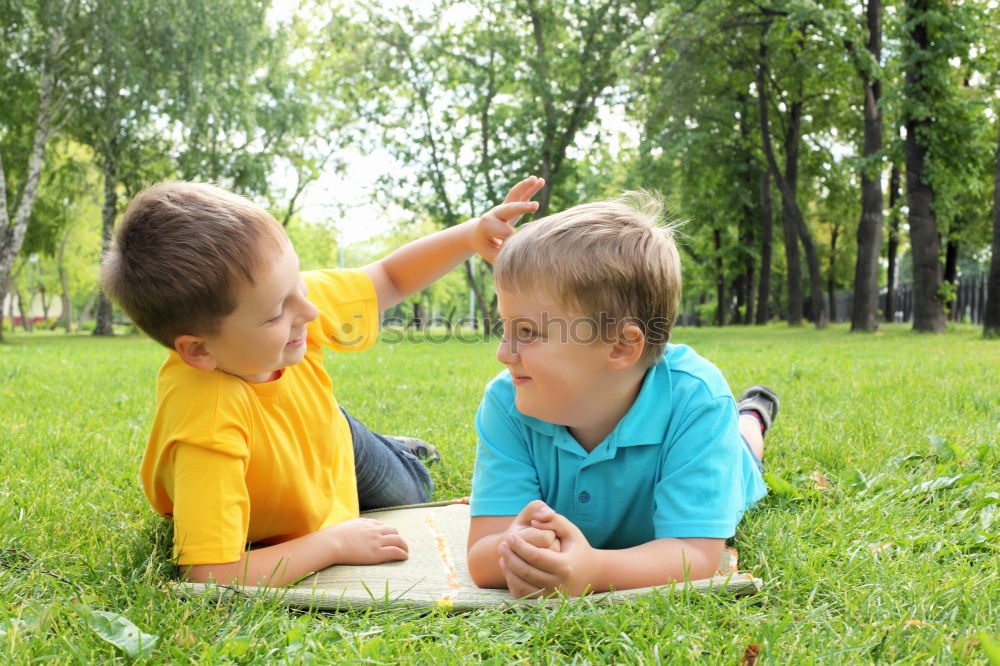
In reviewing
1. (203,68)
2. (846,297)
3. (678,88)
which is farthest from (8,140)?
(846,297)

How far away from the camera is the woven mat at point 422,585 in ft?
6.55

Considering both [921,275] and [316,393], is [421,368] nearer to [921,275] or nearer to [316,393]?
[316,393]

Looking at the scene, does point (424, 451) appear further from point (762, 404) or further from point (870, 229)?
point (870, 229)

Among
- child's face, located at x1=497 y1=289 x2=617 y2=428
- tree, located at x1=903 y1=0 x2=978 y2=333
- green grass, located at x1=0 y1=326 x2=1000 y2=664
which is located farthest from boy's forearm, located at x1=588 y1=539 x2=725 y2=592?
tree, located at x1=903 y1=0 x2=978 y2=333

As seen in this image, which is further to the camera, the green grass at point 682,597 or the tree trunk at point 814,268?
the tree trunk at point 814,268

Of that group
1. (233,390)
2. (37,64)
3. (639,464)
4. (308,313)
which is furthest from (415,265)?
(37,64)

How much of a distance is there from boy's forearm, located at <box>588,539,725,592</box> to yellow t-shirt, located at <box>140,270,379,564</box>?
3.43 ft

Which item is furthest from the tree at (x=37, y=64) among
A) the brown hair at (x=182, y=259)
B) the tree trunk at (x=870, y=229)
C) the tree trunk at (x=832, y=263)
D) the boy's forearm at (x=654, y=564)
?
the tree trunk at (x=832, y=263)

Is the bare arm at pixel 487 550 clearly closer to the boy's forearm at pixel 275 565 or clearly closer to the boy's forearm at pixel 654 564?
the boy's forearm at pixel 654 564

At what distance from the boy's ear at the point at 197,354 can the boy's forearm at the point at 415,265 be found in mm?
911

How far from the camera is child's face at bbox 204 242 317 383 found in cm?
223

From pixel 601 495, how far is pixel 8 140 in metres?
26.3

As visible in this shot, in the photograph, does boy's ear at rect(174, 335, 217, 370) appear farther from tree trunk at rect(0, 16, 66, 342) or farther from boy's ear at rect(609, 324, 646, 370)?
tree trunk at rect(0, 16, 66, 342)

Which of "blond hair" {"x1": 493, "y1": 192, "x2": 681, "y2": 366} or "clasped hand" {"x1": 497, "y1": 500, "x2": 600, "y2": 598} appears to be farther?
"blond hair" {"x1": 493, "y1": 192, "x2": 681, "y2": 366}
